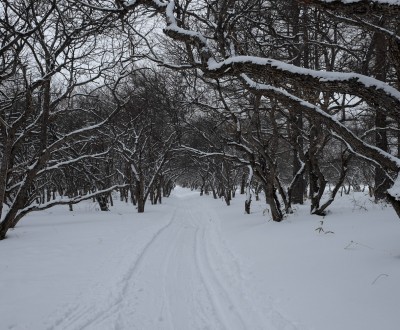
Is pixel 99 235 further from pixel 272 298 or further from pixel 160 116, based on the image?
pixel 160 116

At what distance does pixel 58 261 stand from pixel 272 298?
4.68 metres

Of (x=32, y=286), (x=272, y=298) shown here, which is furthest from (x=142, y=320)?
(x=32, y=286)

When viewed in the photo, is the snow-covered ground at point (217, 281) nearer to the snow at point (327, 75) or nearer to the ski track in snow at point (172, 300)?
the ski track in snow at point (172, 300)

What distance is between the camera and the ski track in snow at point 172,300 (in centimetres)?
399

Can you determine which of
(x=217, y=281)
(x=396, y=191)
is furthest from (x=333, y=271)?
(x=217, y=281)

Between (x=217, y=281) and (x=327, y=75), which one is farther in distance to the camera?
(x=217, y=281)

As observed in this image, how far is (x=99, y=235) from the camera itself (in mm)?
10156

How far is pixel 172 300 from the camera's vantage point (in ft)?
15.7

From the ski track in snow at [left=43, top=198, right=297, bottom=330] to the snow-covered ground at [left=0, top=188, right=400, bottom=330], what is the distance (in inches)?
0.6

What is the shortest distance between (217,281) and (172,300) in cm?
113

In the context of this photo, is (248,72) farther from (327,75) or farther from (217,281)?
(217,281)

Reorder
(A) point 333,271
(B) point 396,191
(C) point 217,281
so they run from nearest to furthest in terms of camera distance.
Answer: (B) point 396,191 < (A) point 333,271 < (C) point 217,281

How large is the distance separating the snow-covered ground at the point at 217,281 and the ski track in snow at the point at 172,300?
15 millimetres

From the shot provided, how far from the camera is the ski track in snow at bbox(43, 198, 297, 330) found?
3986 millimetres
